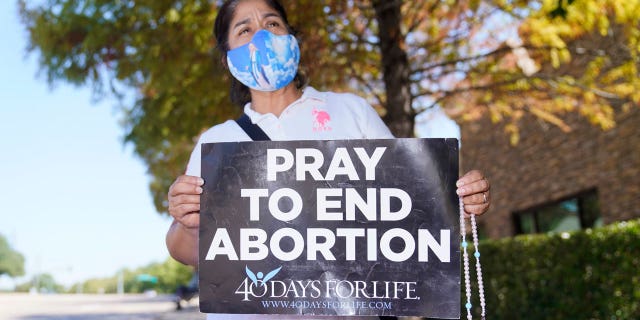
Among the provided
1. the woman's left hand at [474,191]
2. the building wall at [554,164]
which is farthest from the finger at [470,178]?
the building wall at [554,164]

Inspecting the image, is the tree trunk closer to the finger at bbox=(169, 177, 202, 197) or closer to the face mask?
the face mask

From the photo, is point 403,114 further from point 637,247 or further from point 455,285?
point 455,285

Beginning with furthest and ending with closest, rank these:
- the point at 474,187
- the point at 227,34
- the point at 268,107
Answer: the point at 227,34 → the point at 268,107 → the point at 474,187

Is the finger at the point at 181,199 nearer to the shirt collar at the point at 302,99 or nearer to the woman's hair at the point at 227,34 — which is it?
the shirt collar at the point at 302,99

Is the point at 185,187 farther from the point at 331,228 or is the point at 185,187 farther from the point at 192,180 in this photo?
the point at 331,228

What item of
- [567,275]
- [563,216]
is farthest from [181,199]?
[563,216]

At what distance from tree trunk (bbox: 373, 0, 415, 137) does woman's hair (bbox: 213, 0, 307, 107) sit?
4402 millimetres

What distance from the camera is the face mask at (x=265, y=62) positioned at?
2.80 m

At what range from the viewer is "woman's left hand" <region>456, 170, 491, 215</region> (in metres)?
2.29

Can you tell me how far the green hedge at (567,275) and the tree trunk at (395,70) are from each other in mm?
2588

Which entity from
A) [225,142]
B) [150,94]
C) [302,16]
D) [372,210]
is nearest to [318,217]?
[372,210]

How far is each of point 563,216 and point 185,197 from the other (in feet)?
40.5

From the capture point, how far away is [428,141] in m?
2.37

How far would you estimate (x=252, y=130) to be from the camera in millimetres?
2613
